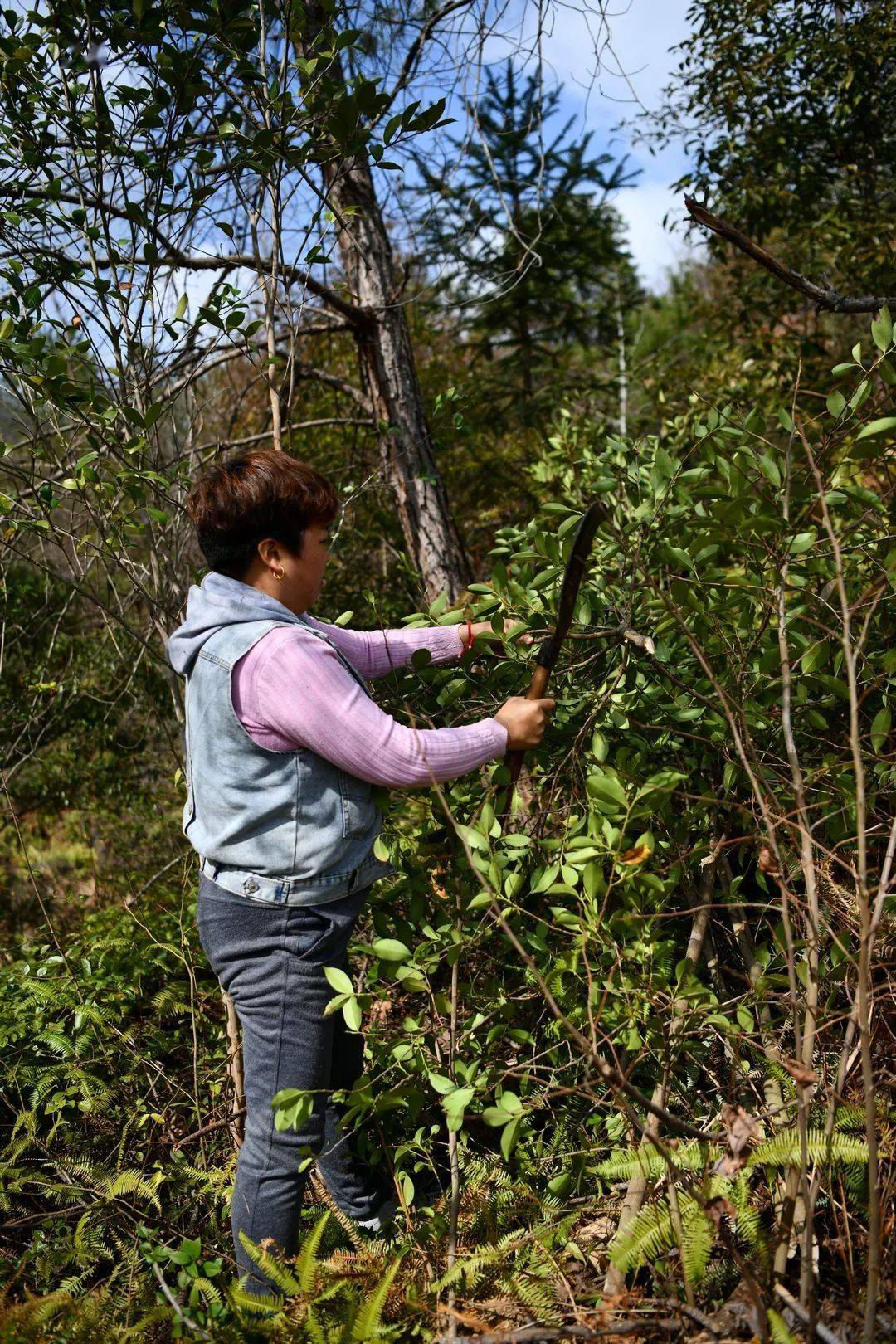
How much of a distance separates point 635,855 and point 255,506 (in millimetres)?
1057

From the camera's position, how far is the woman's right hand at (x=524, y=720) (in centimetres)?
206

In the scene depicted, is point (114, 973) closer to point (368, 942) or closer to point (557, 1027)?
point (368, 942)

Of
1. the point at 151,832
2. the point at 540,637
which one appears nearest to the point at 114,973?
the point at 540,637

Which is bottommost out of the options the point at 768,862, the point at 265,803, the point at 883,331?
the point at 768,862

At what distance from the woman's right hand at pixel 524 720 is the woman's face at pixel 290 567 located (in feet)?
1.59

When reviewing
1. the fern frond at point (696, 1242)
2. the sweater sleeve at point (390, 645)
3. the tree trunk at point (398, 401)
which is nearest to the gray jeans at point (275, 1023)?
the sweater sleeve at point (390, 645)

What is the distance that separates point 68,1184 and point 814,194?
6.35 m

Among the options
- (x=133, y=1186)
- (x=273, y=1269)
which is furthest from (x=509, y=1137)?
(x=133, y=1186)

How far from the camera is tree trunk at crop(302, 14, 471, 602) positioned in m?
4.28

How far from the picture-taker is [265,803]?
2.06 meters

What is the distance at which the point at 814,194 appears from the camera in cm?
609

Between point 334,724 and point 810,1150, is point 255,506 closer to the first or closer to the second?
point 334,724

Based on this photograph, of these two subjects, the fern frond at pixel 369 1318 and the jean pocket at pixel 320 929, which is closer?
the fern frond at pixel 369 1318

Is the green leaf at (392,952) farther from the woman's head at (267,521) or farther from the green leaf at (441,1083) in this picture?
the woman's head at (267,521)
